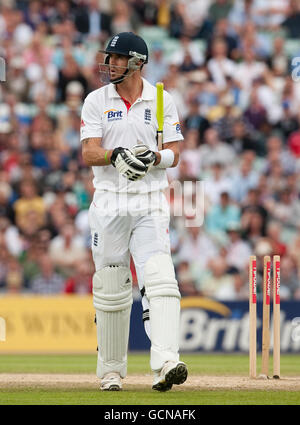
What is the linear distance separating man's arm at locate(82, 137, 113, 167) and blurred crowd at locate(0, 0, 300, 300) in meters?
6.78

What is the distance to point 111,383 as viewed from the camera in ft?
26.0

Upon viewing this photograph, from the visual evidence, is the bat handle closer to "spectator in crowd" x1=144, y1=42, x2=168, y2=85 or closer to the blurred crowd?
the blurred crowd

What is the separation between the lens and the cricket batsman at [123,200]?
784cm

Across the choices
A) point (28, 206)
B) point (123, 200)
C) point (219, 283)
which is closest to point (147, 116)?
point (123, 200)

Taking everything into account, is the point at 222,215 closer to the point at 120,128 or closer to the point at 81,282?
the point at 81,282

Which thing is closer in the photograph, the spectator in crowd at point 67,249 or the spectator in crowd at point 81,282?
the spectator in crowd at point 81,282

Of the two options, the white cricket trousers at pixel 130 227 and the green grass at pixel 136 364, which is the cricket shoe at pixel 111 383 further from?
the green grass at pixel 136 364

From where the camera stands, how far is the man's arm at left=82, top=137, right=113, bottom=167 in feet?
25.2

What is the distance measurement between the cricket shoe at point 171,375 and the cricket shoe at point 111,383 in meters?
0.41

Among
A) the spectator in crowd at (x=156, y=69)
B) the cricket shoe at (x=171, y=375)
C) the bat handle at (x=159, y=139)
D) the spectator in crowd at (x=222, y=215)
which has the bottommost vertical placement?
the cricket shoe at (x=171, y=375)

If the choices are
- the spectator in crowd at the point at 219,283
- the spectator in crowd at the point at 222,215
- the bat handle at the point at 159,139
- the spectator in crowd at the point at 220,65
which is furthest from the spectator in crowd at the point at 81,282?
the bat handle at the point at 159,139

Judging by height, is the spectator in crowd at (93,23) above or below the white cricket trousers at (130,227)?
above

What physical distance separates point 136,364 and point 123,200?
4.14 meters
